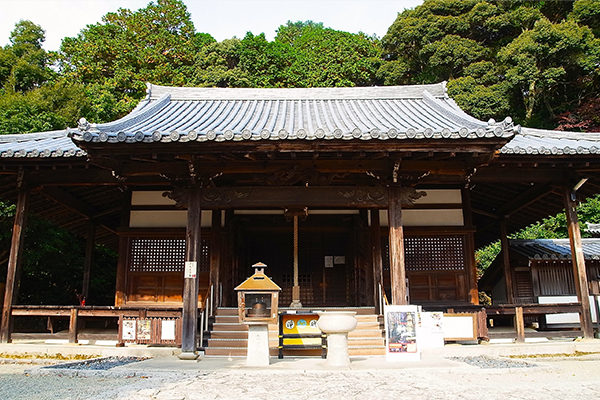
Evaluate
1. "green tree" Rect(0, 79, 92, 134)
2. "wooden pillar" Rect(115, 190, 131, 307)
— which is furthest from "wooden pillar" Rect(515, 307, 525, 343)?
"green tree" Rect(0, 79, 92, 134)

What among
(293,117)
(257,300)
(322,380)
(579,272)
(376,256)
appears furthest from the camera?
(293,117)

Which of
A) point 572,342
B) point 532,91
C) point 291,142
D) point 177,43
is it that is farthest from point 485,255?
point 177,43

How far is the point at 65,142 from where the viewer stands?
1042 centimetres

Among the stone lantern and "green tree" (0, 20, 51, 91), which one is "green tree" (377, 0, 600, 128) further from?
the stone lantern

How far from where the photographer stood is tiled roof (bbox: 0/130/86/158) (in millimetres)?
8820

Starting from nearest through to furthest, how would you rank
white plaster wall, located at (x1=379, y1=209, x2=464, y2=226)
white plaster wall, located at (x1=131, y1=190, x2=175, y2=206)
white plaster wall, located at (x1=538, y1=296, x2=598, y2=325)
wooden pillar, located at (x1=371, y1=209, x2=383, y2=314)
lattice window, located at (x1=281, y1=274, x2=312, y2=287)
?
1. wooden pillar, located at (x1=371, y1=209, x2=383, y2=314)
2. white plaster wall, located at (x1=379, y1=209, x2=464, y2=226)
3. white plaster wall, located at (x1=131, y1=190, x2=175, y2=206)
4. lattice window, located at (x1=281, y1=274, x2=312, y2=287)
5. white plaster wall, located at (x1=538, y1=296, x2=598, y2=325)

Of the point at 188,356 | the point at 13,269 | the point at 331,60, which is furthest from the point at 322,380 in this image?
the point at 331,60

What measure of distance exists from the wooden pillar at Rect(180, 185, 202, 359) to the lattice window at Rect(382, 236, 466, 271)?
4942 mm

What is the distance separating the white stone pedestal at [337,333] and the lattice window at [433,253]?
4305 millimetres

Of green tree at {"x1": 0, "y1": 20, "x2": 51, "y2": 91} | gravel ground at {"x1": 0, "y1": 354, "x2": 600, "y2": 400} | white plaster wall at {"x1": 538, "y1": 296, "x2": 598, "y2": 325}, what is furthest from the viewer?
green tree at {"x1": 0, "y1": 20, "x2": 51, "y2": 91}

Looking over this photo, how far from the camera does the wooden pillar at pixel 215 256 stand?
10594mm

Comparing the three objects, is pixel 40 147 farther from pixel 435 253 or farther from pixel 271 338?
pixel 435 253

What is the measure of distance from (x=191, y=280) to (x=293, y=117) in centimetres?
513

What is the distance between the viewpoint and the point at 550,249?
15406 mm
